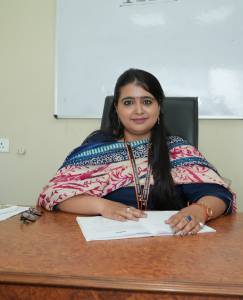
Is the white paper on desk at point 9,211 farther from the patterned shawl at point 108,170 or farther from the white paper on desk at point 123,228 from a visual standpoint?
the white paper on desk at point 123,228

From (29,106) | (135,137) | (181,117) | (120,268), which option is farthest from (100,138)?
(29,106)

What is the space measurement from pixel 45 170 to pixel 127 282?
175 centimetres

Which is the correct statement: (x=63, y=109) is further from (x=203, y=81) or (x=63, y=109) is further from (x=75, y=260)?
(x=75, y=260)

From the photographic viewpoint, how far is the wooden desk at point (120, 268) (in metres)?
0.50

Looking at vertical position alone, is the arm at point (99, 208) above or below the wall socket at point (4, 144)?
below

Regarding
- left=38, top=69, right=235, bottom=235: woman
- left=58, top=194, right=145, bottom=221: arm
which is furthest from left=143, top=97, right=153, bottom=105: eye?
left=58, top=194, right=145, bottom=221: arm

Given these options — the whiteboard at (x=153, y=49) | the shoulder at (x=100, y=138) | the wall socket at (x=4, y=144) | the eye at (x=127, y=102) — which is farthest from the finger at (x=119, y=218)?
the wall socket at (x=4, y=144)

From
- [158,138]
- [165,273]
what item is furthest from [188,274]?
[158,138]

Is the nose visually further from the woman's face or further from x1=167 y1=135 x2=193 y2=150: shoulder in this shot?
x1=167 y1=135 x2=193 y2=150: shoulder

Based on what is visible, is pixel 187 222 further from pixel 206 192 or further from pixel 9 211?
pixel 9 211

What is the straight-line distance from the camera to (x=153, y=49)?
1.94 meters

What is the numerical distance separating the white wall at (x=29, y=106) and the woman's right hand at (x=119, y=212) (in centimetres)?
118

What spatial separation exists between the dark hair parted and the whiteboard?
0.64 meters

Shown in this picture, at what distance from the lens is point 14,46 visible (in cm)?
216
